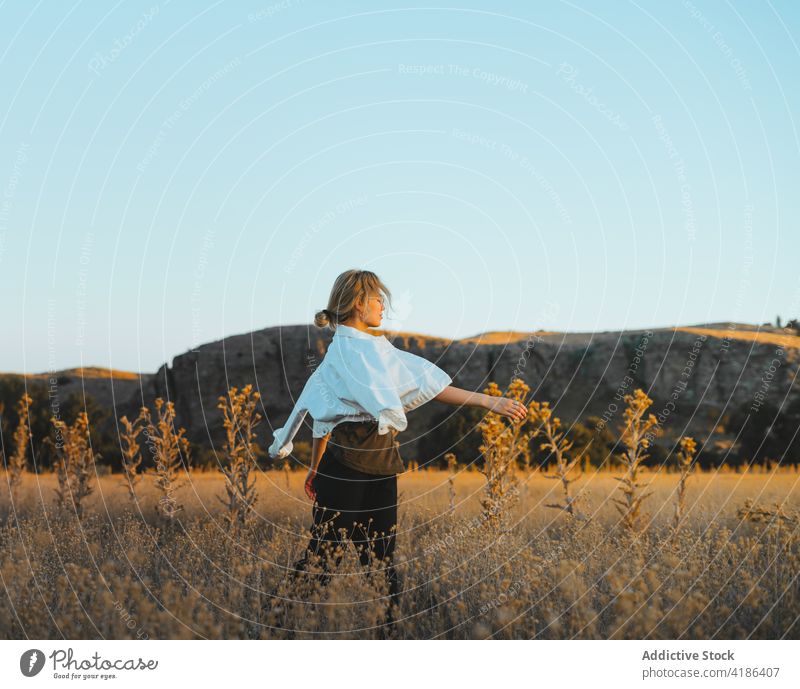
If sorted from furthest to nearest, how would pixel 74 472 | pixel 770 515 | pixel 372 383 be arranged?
pixel 74 472
pixel 770 515
pixel 372 383

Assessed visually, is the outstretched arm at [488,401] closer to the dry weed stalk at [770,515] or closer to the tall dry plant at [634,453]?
the tall dry plant at [634,453]

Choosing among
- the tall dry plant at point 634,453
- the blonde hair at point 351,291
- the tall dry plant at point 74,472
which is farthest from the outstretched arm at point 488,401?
the tall dry plant at point 74,472

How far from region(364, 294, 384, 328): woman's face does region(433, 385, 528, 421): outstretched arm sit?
630 millimetres

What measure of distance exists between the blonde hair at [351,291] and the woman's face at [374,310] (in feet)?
0.09

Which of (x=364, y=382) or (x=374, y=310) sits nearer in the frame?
(x=364, y=382)

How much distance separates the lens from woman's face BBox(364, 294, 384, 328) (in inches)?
195

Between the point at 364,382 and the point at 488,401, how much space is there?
78 centimetres

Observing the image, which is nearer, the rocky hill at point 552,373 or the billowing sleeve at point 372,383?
the billowing sleeve at point 372,383

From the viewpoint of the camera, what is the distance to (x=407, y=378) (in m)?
4.89

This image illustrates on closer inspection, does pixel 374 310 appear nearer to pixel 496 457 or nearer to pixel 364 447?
pixel 364 447

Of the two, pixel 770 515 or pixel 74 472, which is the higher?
pixel 74 472

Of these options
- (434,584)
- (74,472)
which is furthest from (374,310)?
(74,472)

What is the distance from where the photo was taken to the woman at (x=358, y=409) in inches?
191

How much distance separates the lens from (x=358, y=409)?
193 inches
